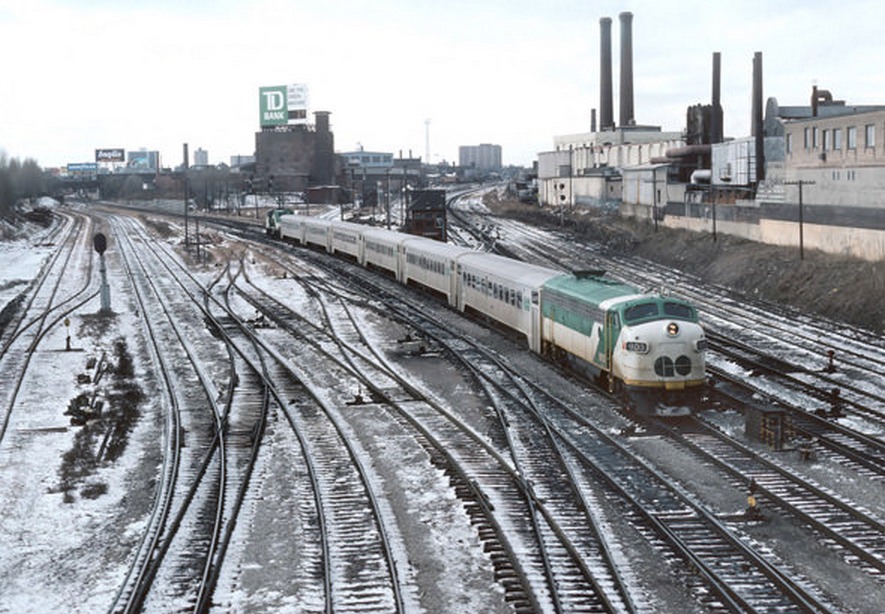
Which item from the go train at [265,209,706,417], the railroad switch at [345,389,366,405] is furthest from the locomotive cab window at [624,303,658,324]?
the railroad switch at [345,389,366,405]

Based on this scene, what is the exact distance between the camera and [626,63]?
115 m

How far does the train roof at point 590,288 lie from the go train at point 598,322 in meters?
0.03

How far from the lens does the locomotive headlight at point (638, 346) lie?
22.2 meters

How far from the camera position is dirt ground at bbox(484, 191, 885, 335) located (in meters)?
40.1

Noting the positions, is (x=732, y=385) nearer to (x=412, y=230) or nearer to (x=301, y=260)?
(x=412, y=230)

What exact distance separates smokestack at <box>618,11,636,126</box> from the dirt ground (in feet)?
132

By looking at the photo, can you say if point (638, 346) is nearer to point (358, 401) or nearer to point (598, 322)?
point (598, 322)

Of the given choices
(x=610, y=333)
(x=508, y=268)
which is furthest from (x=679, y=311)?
(x=508, y=268)

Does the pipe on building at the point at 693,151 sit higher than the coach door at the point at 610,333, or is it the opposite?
the pipe on building at the point at 693,151

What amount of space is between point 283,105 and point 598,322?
156327 mm

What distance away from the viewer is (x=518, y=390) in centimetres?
2661

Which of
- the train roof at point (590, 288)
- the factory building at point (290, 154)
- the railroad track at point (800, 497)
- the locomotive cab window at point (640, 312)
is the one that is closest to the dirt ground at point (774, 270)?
the train roof at point (590, 288)

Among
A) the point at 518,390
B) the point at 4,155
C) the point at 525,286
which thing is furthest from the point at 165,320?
the point at 4,155

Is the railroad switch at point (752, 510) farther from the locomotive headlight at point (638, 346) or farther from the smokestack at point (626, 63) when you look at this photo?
the smokestack at point (626, 63)
